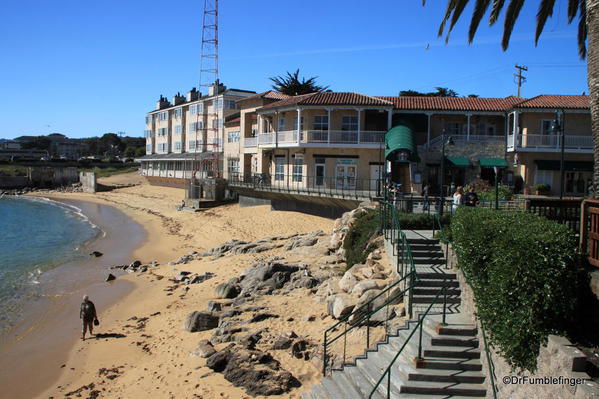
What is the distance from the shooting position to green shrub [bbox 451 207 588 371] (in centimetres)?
718

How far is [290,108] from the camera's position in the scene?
36.7m

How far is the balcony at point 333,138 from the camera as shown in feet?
112

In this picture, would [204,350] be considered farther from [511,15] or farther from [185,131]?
[185,131]

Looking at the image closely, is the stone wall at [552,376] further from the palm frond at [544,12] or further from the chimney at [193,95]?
the chimney at [193,95]

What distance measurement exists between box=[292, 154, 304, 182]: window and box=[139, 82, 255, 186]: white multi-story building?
1844 centimetres

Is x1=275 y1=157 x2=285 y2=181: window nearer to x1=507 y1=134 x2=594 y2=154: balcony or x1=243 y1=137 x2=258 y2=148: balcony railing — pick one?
x1=243 y1=137 x2=258 y2=148: balcony railing

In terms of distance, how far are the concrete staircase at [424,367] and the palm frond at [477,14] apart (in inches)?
355

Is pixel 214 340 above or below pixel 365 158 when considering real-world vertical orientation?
below

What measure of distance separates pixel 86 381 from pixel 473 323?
1035 cm

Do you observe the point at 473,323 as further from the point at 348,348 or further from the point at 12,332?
the point at 12,332

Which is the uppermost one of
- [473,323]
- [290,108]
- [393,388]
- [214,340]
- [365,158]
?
[290,108]

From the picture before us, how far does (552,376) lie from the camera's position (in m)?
6.93

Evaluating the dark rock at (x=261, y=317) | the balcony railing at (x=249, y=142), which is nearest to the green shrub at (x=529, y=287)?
the dark rock at (x=261, y=317)

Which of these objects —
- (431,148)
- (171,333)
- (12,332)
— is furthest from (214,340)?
(431,148)
